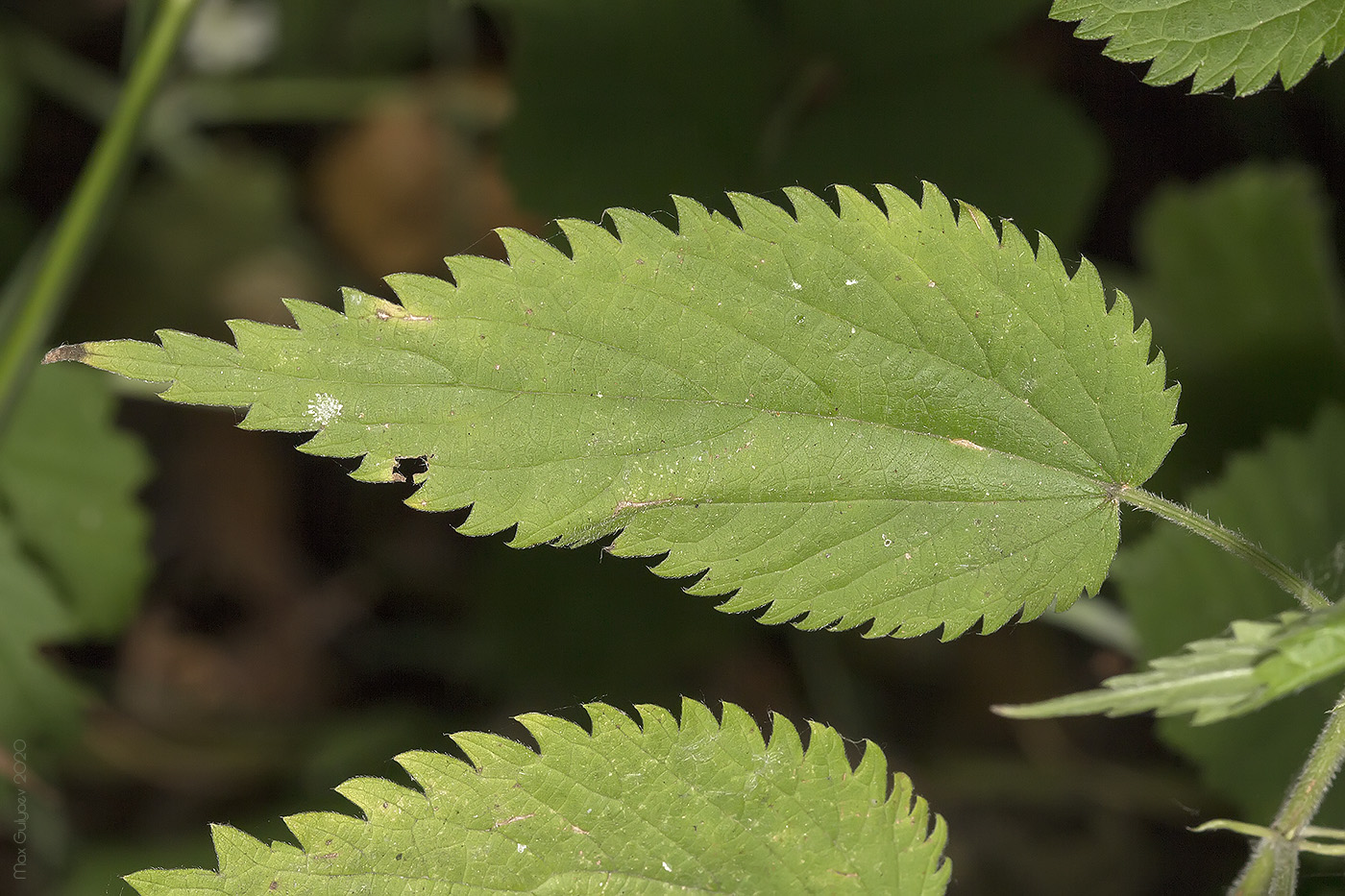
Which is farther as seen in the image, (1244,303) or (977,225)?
(1244,303)

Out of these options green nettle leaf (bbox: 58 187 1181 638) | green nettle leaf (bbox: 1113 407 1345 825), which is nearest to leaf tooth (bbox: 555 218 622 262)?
green nettle leaf (bbox: 58 187 1181 638)

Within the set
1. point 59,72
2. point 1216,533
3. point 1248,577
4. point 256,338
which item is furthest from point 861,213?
point 59,72

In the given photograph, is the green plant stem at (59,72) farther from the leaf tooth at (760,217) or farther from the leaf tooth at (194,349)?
the leaf tooth at (760,217)

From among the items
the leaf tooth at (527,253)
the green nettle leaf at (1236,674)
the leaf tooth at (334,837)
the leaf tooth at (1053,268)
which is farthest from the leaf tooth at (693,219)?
the leaf tooth at (334,837)

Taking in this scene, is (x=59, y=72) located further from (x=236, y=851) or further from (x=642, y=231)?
(x=236, y=851)

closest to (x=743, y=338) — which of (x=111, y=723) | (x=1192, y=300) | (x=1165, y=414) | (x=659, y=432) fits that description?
(x=659, y=432)

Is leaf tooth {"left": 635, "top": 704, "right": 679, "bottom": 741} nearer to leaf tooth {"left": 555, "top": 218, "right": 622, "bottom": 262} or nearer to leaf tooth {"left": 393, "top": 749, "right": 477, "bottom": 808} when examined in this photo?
leaf tooth {"left": 393, "top": 749, "right": 477, "bottom": 808}
